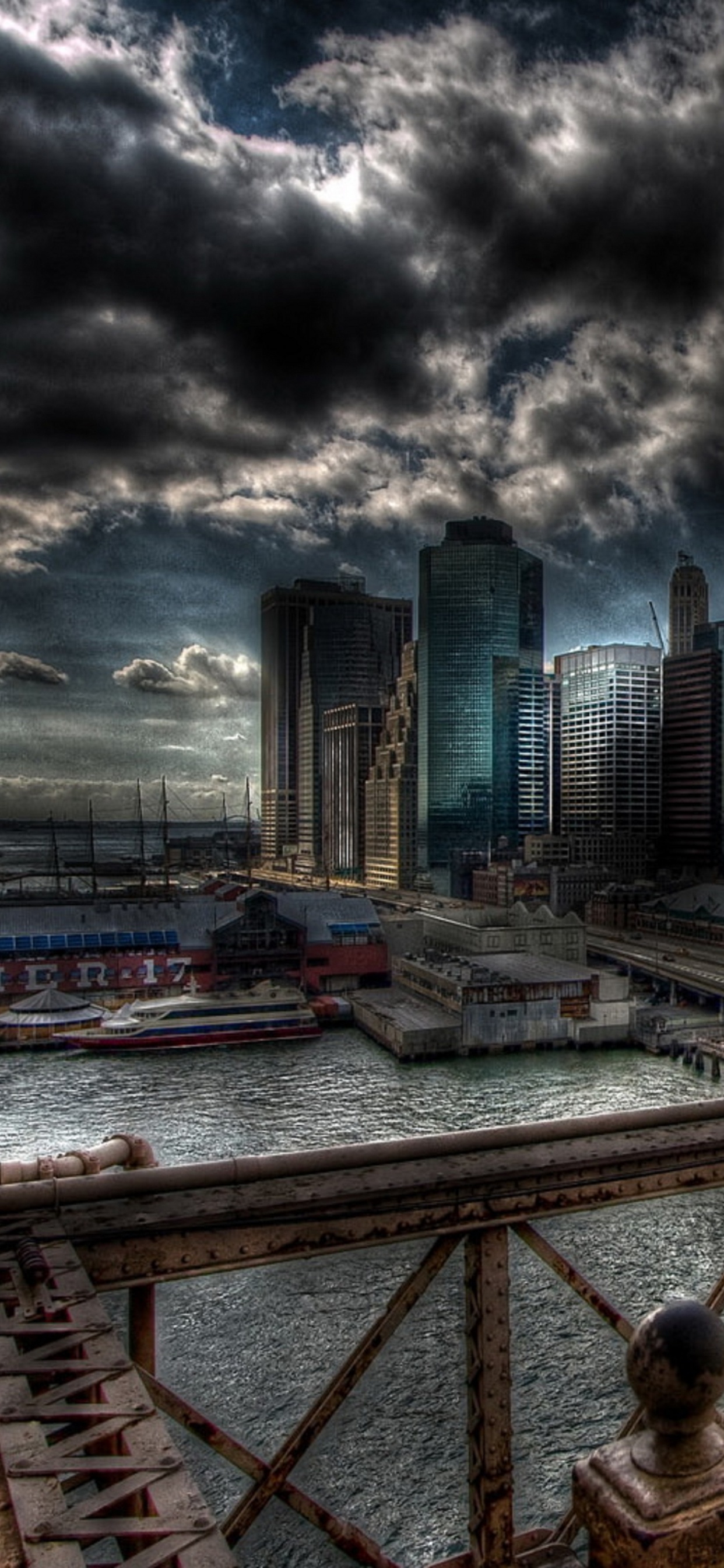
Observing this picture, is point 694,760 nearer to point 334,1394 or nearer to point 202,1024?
point 202,1024

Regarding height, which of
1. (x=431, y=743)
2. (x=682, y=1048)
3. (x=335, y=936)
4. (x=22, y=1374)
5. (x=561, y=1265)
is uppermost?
(x=431, y=743)

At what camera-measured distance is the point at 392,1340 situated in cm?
1931

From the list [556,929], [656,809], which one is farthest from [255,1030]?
[656,809]

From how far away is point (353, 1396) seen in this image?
17219mm

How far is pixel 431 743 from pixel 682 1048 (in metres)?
115

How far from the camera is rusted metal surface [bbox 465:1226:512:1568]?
3.55 meters

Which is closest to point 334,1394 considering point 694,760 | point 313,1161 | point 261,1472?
point 261,1472

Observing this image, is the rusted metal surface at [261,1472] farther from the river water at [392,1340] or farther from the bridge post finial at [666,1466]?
the river water at [392,1340]

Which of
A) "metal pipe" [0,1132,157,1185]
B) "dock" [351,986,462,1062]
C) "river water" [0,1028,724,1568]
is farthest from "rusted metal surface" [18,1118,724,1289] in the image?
"dock" [351,986,462,1062]

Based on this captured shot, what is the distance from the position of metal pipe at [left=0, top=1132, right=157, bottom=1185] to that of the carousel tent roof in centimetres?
4184

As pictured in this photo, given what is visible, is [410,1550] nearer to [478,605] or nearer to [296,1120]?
[296,1120]

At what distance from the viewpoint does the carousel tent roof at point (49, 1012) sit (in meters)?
44.7

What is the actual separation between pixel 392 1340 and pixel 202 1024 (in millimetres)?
27186

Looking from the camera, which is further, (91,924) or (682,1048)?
(91,924)
